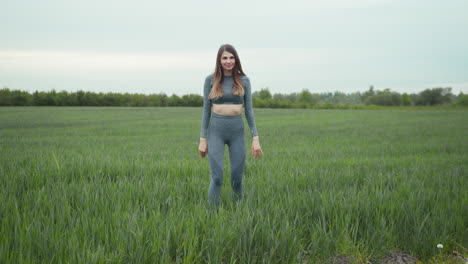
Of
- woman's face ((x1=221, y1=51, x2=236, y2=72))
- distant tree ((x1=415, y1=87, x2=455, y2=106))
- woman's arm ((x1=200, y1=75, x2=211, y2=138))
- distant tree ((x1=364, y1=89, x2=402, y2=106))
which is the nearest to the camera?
woman's face ((x1=221, y1=51, x2=236, y2=72))

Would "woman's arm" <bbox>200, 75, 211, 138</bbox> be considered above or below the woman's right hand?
above

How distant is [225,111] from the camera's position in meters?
3.79

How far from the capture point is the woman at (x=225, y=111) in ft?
12.3

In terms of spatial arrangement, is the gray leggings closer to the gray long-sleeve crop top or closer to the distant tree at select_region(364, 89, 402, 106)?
the gray long-sleeve crop top

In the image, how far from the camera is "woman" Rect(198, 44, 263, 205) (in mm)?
3764

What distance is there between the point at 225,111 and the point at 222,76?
0.46 metres

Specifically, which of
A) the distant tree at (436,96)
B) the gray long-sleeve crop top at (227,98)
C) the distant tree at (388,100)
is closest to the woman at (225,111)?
the gray long-sleeve crop top at (227,98)

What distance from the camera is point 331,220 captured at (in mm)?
3605

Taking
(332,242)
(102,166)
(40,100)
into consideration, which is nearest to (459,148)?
(332,242)

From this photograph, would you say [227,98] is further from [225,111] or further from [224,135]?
[224,135]

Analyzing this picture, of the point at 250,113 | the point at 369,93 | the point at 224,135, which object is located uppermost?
the point at 369,93

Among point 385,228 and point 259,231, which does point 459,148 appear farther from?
point 259,231

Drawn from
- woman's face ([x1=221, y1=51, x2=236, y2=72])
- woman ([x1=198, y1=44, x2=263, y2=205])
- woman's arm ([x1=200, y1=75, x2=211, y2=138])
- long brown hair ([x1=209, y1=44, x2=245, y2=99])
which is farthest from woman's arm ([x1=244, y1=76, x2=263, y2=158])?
woman's arm ([x1=200, y1=75, x2=211, y2=138])

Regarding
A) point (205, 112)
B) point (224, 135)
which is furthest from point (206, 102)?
point (224, 135)
